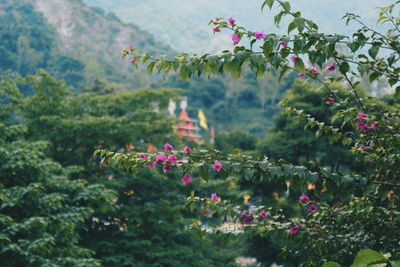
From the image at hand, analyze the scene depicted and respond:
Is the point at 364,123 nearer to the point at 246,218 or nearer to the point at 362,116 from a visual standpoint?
the point at 362,116

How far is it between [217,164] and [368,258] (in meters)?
0.96

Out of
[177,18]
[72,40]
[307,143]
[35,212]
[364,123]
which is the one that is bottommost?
[35,212]

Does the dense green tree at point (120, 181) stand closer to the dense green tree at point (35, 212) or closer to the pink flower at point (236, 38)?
the dense green tree at point (35, 212)

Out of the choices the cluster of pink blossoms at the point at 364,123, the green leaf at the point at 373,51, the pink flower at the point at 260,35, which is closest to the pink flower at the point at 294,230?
the cluster of pink blossoms at the point at 364,123

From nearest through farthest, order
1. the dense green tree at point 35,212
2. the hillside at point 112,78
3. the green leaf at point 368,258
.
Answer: the green leaf at point 368,258 < the dense green tree at point 35,212 < the hillside at point 112,78

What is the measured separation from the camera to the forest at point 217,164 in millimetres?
2775

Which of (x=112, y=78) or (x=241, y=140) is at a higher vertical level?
(x=112, y=78)

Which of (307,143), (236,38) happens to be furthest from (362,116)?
(307,143)

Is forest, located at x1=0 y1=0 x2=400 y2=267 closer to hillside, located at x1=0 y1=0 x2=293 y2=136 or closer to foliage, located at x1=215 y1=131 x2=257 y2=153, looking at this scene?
foliage, located at x1=215 y1=131 x2=257 y2=153

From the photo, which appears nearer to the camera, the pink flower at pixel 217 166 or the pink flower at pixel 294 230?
the pink flower at pixel 217 166

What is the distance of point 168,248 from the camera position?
43.7ft

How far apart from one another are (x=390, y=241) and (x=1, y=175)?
20.7 feet

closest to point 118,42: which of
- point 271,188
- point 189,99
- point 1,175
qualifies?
point 189,99

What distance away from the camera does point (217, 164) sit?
9.01 feet
